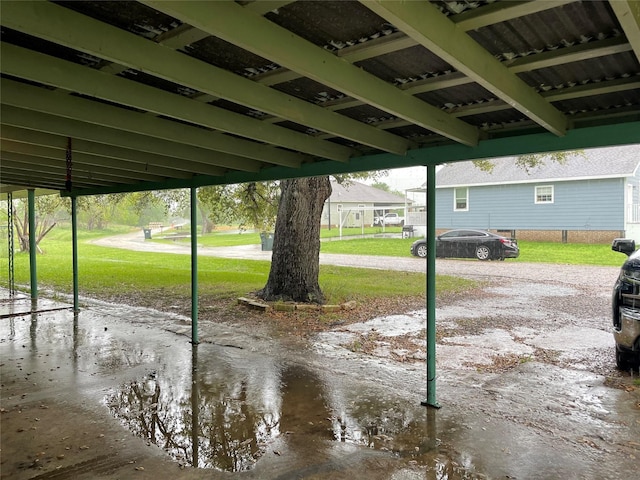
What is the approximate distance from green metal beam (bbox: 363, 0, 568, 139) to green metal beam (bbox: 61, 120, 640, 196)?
0.43m

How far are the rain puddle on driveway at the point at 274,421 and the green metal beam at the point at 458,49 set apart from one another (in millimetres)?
2287

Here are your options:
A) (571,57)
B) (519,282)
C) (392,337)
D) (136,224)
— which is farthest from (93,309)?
(136,224)

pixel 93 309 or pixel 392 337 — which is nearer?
pixel 392 337

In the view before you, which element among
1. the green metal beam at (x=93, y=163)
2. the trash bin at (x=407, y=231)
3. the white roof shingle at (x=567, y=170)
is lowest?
the trash bin at (x=407, y=231)

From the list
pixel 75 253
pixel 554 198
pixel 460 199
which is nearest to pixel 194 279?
pixel 75 253

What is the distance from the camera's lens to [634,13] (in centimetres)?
161

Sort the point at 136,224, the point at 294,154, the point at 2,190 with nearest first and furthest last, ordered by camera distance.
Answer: the point at 294,154 < the point at 2,190 < the point at 136,224

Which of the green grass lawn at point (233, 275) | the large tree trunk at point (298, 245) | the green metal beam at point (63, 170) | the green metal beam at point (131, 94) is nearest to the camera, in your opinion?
the green metal beam at point (131, 94)

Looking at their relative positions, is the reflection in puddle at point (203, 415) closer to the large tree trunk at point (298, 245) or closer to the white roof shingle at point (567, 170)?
the large tree trunk at point (298, 245)

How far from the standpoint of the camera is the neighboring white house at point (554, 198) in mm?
16766

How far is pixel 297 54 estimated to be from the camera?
6.49 feet

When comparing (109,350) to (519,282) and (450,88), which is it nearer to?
(450,88)

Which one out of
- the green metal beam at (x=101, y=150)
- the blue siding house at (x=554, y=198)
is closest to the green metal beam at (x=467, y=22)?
the green metal beam at (x=101, y=150)

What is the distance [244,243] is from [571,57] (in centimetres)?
2510
